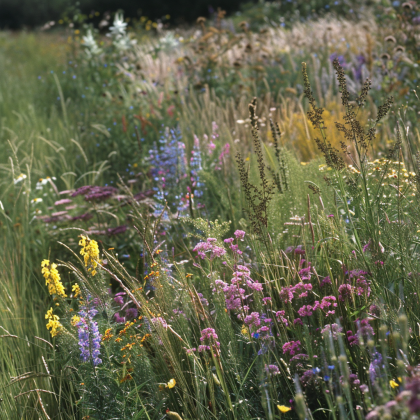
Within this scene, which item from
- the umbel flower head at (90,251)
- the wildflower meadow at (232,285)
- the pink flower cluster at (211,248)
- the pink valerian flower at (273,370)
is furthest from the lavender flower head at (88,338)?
the pink valerian flower at (273,370)

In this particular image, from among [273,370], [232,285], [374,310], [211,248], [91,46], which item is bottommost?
[273,370]

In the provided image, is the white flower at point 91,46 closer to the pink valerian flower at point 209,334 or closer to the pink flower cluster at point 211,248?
Result: the pink flower cluster at point 211,248

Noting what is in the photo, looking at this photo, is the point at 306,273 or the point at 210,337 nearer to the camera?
A: the point at 210,337

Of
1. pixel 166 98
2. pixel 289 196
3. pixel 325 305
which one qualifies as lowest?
pixel 325 305

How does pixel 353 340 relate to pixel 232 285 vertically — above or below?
below

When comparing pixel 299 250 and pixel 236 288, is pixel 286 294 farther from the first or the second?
pixel 299 250

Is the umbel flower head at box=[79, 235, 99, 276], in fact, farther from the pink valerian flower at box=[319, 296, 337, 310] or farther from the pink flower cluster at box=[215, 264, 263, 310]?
the pink valerian flower at box=[319, 296, 337, 310]

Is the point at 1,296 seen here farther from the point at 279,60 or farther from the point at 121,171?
the point at 279,60

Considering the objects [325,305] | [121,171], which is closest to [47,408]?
[325,305]

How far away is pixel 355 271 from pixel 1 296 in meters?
1.72

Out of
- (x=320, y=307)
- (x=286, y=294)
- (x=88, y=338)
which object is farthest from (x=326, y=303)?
(x=88, y=338)

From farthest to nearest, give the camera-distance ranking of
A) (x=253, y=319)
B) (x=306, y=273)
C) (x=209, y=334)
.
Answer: (x=306, y=273) → (x=253, y=319) → (x=209, y=334)

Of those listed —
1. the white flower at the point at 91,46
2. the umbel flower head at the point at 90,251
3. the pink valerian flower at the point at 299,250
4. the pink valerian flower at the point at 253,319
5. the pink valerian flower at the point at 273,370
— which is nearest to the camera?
the pink valerian flower at the point at 273,370

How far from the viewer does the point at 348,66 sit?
5.64 m
